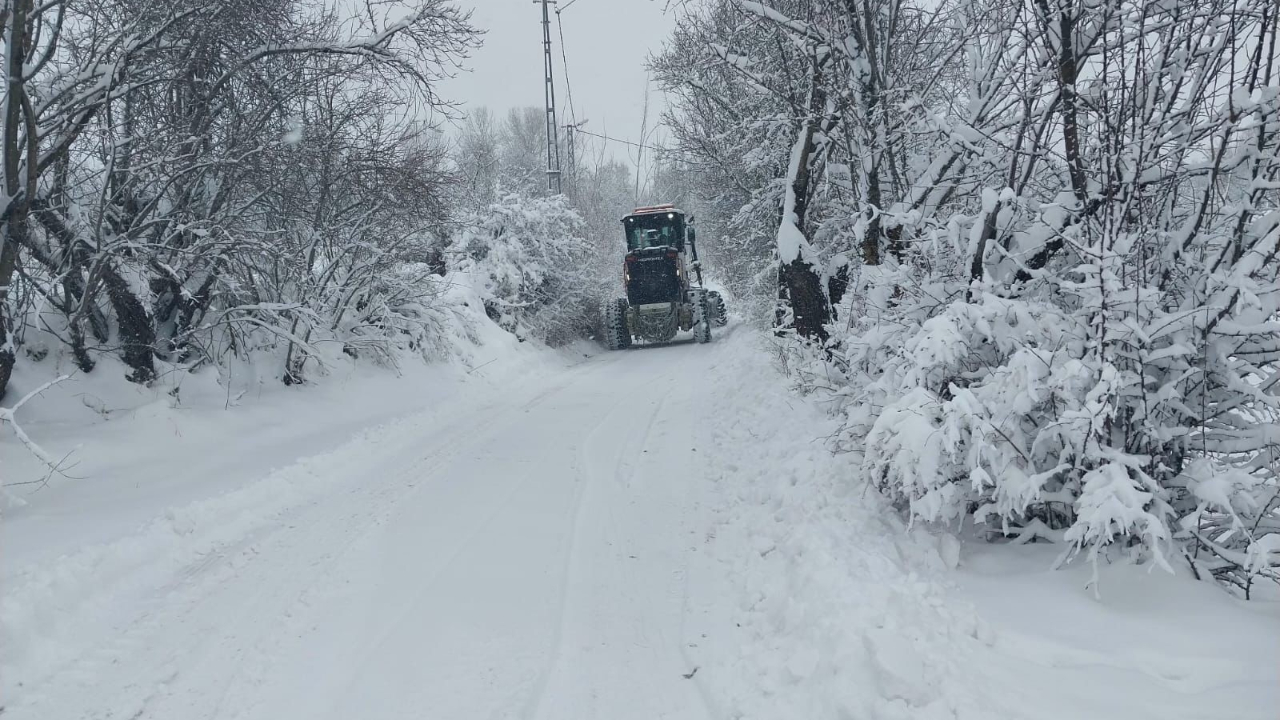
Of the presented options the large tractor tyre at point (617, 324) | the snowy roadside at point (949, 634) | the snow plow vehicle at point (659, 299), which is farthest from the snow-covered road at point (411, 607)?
the large tractor tyre at point (617, 324)

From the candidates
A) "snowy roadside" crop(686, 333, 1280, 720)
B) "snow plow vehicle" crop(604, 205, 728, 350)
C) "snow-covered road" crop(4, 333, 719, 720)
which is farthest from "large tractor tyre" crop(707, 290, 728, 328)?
"snowy roadside" crop(686, 333, 1280, 720)

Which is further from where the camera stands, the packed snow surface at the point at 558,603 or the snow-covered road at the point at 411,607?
the snow-covered road at the point at 411,607

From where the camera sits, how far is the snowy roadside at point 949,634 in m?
2.79

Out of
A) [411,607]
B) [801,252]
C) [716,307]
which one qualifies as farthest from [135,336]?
[716,307]

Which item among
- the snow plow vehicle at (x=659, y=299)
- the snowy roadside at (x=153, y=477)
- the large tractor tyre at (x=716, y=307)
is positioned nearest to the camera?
the snowy roadside at (x=153, y=477)

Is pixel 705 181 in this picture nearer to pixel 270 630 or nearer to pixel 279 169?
pixel 279 169

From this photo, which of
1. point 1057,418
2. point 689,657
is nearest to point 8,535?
point 689,657

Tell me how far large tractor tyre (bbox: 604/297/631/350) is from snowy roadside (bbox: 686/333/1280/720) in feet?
60.7

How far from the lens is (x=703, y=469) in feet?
24.1

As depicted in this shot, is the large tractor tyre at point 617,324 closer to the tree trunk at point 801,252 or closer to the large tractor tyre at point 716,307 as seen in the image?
the large tractor tyre at point 716,307

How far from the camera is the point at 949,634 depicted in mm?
3270

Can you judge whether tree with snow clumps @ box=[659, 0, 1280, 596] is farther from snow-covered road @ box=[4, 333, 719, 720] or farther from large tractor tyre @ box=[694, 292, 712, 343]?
large tractor tyre @ box=[694, 292, 712, 343]

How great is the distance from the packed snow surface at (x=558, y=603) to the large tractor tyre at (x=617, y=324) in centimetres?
1575

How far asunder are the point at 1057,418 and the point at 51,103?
8075 millimetres
